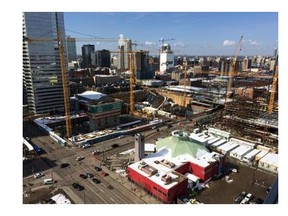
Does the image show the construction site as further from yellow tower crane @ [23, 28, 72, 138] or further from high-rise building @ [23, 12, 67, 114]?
high-rise building @ [23, 12, 67, 114]

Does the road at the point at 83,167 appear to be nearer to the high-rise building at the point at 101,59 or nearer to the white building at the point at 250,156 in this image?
the white building at the point at 250,156

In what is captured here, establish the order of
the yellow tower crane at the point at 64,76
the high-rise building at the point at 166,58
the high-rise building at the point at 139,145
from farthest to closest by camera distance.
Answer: the high-rise building at the point at 166,58
the yellow tower crane at the point at 64,76
the high-rise building at the point at 139,145

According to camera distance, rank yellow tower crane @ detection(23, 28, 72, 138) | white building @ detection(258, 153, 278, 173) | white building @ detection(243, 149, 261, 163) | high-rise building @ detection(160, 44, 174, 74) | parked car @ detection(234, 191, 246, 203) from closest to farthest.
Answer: parked car @ detection(234, 191, 246, 203) < white building @ detection(258, 153, 278, 173) < white building @ detection(243, 149, 261, 163) < yellow tower crane @ detection(23, 28, 72, 138) < high-rise building @ detection(160, 44, 174, 74)

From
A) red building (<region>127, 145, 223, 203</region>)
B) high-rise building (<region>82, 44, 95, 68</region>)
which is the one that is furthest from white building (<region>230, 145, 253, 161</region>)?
high-rise building (<region>82, 44, 95, 68</region>)

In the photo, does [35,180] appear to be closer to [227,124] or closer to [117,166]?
[117,166]

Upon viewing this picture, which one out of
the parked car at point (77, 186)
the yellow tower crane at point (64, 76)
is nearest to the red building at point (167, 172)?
the parked car at point (77, 186)

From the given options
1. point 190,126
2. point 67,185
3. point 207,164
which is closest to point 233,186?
point 207,164
